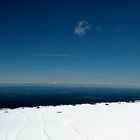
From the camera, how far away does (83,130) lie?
53.6 ft

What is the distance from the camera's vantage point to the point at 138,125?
17.6 m

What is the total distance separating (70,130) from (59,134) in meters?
1.28

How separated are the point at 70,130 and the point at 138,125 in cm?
498

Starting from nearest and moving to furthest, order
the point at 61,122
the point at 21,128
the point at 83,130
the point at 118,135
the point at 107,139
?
the point at 107,139 → the point at 118,135 → the point at 83,130 → the point at 21,128 → the point at 61,122

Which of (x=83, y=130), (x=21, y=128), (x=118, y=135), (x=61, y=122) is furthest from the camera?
(x=61, y=122)

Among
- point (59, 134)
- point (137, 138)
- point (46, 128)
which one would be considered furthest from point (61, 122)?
point (137, 138)

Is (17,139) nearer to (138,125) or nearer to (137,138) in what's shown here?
(137,138)

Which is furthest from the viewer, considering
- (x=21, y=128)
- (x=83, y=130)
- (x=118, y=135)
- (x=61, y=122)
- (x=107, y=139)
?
(x=61, y=122)

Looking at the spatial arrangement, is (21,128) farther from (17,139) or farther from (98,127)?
(98,127)

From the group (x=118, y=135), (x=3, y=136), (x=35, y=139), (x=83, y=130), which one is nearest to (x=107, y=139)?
(x=118, y=135)

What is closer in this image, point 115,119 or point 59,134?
point 59,134

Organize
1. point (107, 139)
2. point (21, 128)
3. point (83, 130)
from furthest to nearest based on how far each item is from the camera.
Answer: point (21, 128)
point (83, 130)
point (107, 139)

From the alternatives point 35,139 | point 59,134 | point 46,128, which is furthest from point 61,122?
point 35,139

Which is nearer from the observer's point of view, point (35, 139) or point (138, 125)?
point (35, 139)
